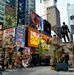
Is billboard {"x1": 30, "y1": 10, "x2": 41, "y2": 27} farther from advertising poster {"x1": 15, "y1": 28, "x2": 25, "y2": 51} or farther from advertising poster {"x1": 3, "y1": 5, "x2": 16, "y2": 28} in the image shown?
advertising poster {"x1": 3, "y1": 5, "x2": 16, "y2": 28}

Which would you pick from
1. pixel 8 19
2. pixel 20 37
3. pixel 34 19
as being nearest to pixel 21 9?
pixel 8 19

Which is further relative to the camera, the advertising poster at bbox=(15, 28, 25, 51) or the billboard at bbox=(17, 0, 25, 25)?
the billboard at bbox=(17, 0, 25, 25)

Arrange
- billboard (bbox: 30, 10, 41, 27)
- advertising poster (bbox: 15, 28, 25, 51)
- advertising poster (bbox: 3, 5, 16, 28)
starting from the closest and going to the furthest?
advertising poster (bbox: 15, 28, 25, 51)
billboard (bbox: 30, 10, 41, 27)
advertising poster (bbox: 3, 5, 16, 28)

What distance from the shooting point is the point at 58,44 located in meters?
10.6

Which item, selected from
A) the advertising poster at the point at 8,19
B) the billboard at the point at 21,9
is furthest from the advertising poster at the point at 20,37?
the billboard at the point at 21,9

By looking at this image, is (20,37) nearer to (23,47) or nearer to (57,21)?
(23,47)

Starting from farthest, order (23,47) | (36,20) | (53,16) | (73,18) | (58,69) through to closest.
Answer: (53,16) → (73,18) → (36,20) → (23,47) → (58,69)

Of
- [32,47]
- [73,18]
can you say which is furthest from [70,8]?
[32,47]

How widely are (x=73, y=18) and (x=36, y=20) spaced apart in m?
43.9

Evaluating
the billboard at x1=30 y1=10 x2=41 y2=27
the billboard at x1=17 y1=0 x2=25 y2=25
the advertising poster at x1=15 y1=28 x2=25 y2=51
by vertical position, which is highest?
the billboard at x1=17 y1=0 x2=25 y2=25

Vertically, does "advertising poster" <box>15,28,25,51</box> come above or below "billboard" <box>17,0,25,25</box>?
below

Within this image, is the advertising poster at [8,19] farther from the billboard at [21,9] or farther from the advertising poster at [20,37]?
the billboard at [21,9]

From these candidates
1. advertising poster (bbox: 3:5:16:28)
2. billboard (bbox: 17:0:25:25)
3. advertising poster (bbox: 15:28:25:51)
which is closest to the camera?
advertising poster (bbox: 15:28:25:51)

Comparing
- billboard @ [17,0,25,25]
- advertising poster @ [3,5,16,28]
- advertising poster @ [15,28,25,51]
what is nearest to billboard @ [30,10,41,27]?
advertising poster @ [15,28,25,51]
